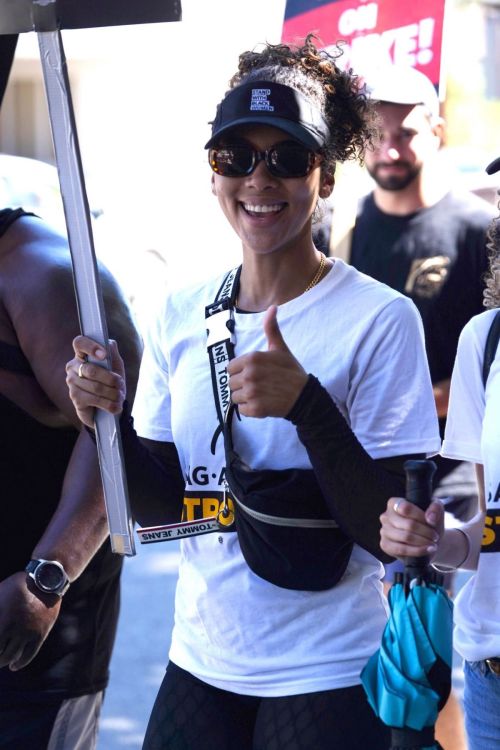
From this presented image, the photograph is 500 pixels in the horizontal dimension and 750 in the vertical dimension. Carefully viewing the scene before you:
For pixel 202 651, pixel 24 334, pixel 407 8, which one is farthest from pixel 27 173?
pixel 202 651

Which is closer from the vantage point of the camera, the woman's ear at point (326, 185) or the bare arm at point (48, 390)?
the woman's ear at point (326, 185)

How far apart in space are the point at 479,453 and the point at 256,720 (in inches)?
28.7

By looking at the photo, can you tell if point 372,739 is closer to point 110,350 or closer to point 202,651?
point 202,651

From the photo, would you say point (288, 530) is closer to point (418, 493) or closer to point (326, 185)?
point (418, 493)

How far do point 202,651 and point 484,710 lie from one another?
0.58m

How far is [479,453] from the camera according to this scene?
9.14 feet

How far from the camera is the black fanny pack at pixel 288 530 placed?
2465 millimetres

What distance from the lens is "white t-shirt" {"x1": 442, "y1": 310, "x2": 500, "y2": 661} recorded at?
8.66 ft

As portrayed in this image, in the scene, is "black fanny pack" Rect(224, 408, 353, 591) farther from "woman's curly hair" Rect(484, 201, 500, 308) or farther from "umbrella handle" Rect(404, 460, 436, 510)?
"woman's curly hair" Rect(484, 201, 500, 308)

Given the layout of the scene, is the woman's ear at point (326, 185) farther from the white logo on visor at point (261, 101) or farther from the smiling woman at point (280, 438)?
the white logo on visor at point (261, 101)

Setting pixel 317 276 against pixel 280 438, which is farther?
pixel 317 276

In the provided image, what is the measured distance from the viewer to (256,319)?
2656 millimetres

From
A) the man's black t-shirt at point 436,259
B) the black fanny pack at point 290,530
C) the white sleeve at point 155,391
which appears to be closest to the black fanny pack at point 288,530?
the black fanny pack at point 290,530

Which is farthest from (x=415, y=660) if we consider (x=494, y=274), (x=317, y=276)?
(x=494, y=274)
